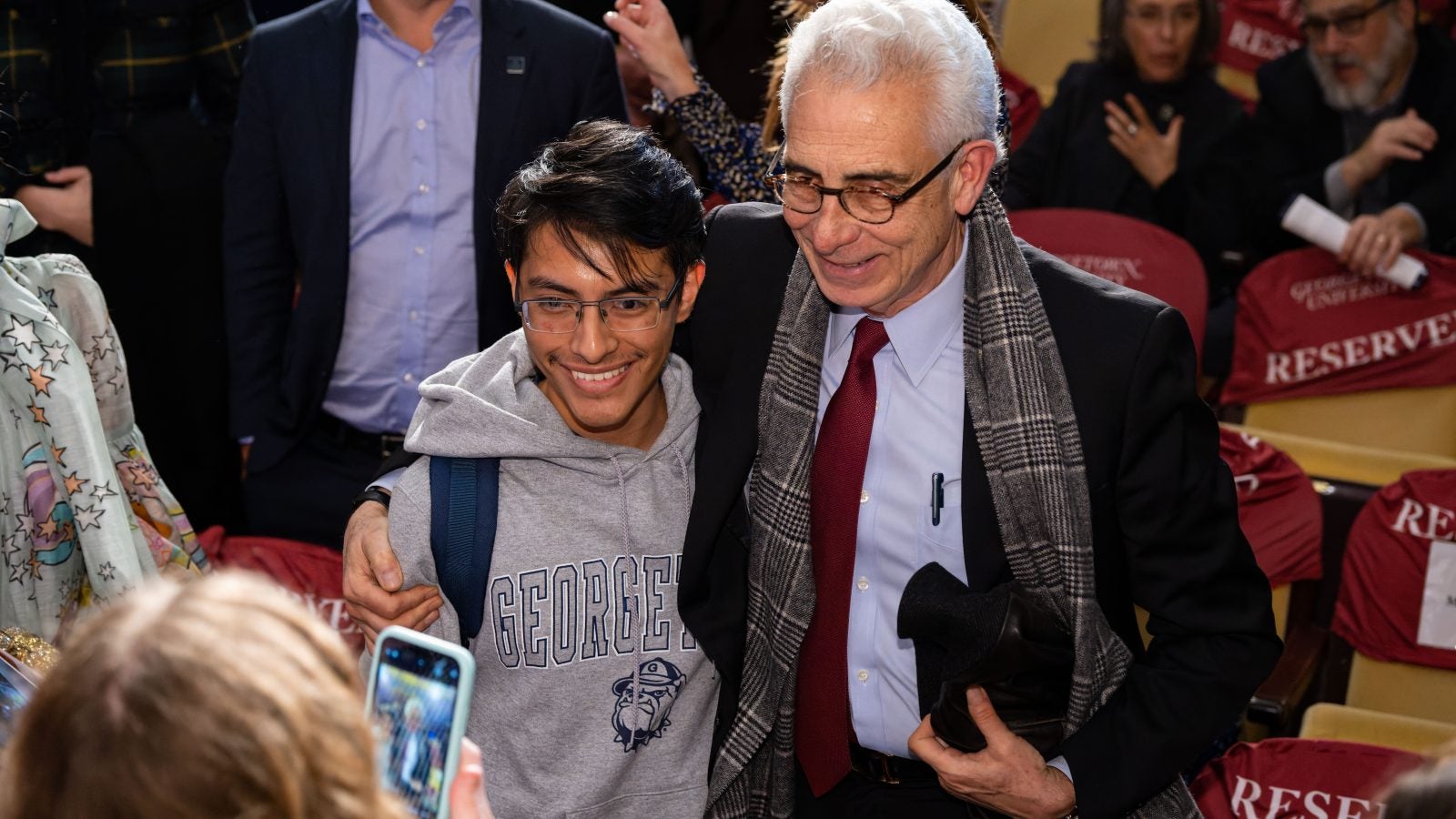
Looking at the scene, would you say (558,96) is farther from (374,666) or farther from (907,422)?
(374,666)

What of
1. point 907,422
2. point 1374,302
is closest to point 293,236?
point 907,422

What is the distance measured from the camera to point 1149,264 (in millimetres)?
4090

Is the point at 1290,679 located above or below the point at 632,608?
below

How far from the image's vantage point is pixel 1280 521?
131 inches

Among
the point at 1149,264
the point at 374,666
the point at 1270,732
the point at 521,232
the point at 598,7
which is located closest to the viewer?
the point at 374,666

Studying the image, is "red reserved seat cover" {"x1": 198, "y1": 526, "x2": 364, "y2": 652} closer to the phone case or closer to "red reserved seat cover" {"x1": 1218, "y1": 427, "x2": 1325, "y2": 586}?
the phone case

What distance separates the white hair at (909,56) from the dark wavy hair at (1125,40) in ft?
9.47

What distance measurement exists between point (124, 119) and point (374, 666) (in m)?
2.50

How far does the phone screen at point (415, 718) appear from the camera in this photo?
140 centimetres

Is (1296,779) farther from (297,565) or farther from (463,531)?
(297,565)

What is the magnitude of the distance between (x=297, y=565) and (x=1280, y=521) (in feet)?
7.02

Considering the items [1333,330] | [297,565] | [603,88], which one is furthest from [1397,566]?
[297,565]

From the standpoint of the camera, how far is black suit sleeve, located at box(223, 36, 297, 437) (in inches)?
135

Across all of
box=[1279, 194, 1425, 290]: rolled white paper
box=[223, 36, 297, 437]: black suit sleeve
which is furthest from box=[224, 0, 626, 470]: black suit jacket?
box=[1279, 194, 1425, 290]: rolled white paper
